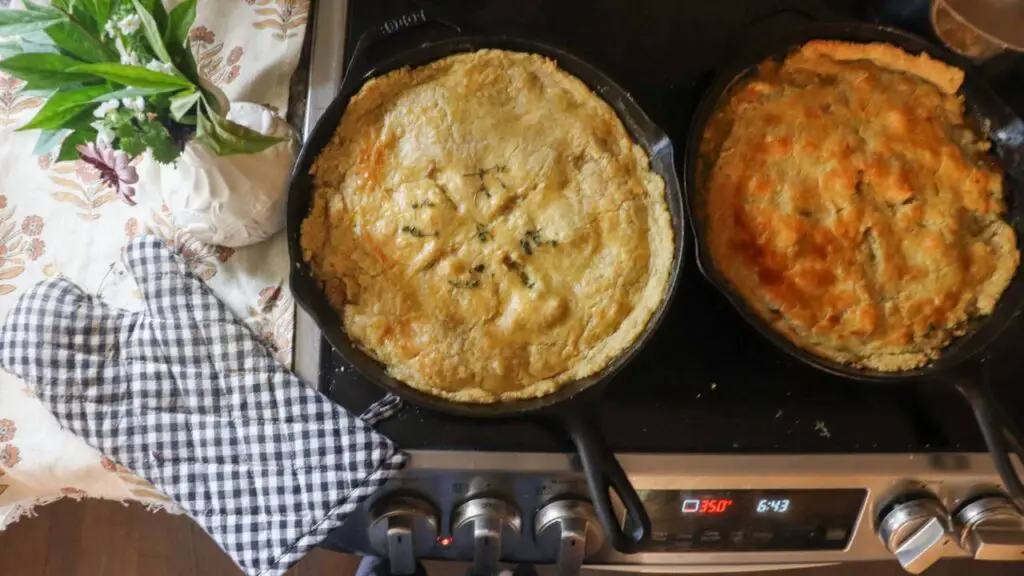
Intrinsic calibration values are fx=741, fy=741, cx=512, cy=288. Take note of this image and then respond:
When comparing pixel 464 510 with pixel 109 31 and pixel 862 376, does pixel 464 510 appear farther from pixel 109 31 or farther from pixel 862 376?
pixel 109 31

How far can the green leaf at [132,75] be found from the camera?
2.76 ft

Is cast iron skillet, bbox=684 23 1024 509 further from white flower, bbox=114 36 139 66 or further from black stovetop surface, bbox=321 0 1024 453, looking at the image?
white flower, bbox=114 36 139 66

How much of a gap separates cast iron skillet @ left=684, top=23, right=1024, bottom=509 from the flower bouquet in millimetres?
669

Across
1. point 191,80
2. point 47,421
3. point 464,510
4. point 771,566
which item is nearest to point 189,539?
point 47,421

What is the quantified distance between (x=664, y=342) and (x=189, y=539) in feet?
3.55

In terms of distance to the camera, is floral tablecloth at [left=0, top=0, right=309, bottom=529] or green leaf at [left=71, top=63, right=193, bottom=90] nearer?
green leaf at [left=71, top=63, right=193, bottom=90]

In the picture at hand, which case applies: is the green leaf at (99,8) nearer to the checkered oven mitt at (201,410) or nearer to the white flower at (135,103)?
the white flower at (135,103)

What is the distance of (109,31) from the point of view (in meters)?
0.89

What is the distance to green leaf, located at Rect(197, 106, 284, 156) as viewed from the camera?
3.03ft

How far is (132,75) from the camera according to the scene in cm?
85

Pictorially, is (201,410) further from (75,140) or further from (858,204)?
(858,204)

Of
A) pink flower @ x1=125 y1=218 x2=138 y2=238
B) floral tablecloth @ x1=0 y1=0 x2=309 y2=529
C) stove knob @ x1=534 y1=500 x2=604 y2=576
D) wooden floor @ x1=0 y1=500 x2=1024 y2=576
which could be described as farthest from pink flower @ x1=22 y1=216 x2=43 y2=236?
stove knob @ x1=534 y1=500 x2=604 y2=576

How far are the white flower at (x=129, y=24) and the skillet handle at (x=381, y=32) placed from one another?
28cm

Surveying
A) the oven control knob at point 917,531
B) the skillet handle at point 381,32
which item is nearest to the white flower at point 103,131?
the skillet handle at point 381,32
